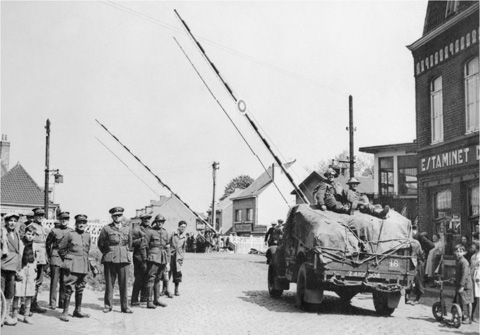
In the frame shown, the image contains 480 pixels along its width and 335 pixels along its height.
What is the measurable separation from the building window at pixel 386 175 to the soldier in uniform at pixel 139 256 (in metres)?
25.0

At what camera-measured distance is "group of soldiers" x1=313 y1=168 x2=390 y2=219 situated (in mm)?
12766

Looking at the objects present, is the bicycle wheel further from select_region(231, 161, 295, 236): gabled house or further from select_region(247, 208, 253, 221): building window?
select_region(247, 208, 253, 221): building window

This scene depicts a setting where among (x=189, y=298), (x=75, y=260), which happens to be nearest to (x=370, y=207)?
(x=189, y=298)

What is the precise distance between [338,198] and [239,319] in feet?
11.8

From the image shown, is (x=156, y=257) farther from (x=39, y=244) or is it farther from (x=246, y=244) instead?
(x=246, y=244)

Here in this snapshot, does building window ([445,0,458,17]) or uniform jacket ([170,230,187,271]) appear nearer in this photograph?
uniform jacket ([170,230,187,271])

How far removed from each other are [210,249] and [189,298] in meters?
27.3

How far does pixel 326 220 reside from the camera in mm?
11836

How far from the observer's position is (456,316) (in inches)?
424

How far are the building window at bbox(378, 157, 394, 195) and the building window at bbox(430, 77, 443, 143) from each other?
14.9m

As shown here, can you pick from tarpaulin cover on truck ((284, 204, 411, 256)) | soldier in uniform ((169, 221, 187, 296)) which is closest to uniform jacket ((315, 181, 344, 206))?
tarpaulin cover on truck ((284, 204, 411, 256))

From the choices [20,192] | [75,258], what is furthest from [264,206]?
[75,258]

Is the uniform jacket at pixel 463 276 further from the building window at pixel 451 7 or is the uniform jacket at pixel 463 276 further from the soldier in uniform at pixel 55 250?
the building window at pixel 451 7

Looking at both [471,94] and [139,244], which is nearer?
[139,244]
